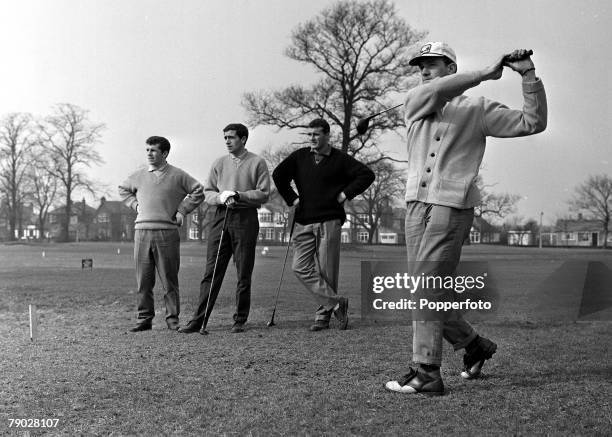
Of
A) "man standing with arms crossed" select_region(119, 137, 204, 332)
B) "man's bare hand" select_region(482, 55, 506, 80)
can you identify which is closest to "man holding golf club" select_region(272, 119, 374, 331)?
"man standing with arms crossed" select_region(119, 137, 204, 332)

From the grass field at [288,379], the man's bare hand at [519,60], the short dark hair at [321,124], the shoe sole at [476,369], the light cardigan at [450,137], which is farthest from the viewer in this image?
the short dark hair at [321,124]

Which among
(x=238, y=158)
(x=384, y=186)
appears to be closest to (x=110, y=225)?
(x=384, y=186)

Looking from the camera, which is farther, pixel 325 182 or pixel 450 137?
pixel 325 182

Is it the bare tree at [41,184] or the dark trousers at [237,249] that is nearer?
the dark trousers at [237,249]

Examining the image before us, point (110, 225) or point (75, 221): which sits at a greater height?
point (75, 221)

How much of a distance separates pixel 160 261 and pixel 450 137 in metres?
3.69

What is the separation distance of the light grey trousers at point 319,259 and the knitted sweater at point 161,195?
45.7 inches

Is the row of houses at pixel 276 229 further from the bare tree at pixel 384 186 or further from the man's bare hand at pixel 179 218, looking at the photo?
the man's bare hand at pixel 179 218

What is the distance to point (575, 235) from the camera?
2409 centimetres

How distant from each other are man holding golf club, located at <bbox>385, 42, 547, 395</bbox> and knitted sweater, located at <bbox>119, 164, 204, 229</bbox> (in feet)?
11.1

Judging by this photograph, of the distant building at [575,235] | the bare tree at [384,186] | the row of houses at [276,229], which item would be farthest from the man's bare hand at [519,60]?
the distant building at [575,235]

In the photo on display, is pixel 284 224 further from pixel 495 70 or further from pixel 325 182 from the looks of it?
pixel 495 70

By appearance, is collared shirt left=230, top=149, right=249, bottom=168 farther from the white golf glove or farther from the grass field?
the grass field

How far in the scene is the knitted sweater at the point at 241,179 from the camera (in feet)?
20.8
